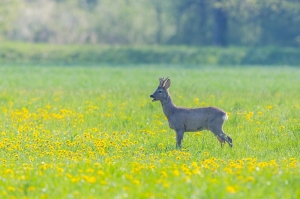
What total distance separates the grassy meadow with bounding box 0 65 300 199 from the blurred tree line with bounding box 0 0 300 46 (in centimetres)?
3592

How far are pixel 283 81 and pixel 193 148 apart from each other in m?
18.4

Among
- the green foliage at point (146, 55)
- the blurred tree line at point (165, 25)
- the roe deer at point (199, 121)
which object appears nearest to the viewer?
the roe deer at point (199, 121)

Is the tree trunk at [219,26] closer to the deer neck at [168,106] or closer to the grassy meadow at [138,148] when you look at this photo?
the grassy meadow at [138,148]

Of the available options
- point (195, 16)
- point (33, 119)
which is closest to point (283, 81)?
point (33, 119)

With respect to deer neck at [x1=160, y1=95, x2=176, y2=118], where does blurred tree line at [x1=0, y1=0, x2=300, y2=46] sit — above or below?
above

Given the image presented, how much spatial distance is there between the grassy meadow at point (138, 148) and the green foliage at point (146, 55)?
26.5 m

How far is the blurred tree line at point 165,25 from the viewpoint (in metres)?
60.6

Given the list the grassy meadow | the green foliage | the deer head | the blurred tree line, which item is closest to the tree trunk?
the blurred tree line

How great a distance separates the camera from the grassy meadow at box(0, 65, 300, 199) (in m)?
8.64

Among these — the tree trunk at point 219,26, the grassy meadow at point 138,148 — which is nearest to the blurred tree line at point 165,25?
the tree trunk at point 219,26

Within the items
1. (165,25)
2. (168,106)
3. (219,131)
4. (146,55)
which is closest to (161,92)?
(168,106)

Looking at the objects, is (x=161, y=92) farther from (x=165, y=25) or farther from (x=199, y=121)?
(x=165, y=25)

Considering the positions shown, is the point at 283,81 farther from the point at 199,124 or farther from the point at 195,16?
the point at 195,16

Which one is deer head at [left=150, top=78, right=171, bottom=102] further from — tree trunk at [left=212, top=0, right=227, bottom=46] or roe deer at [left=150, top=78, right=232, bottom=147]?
tree trunk at [left=212, top=0, right=227, bottom=46]
